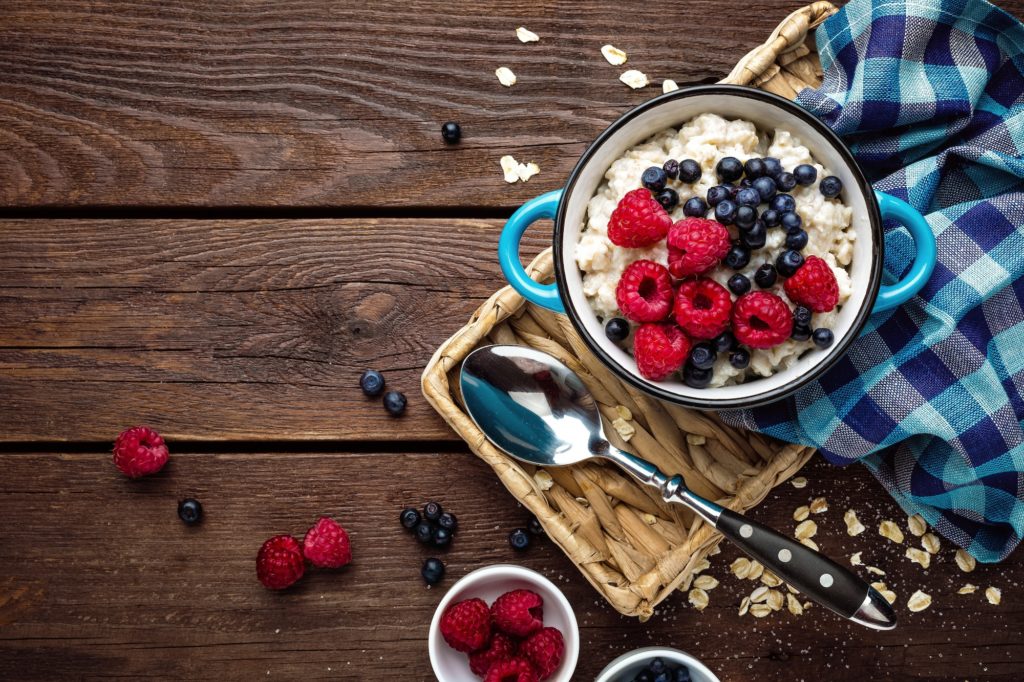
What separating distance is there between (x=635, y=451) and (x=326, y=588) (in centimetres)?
62

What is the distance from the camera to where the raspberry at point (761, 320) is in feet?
3.54

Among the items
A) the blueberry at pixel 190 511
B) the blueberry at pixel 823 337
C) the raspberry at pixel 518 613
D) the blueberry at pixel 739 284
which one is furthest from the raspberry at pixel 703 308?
the blueberry at pixel 190 511

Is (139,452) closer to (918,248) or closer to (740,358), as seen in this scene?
(740,358)

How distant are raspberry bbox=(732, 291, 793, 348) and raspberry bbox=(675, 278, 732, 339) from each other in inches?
0.8

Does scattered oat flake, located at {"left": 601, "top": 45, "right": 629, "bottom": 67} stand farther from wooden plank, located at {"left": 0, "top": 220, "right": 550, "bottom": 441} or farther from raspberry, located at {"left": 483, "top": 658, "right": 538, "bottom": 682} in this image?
raspberry, located at {"left": 483, "top": 658, "right": 538, "bottom": 682}

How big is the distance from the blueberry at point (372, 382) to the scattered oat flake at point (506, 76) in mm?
574

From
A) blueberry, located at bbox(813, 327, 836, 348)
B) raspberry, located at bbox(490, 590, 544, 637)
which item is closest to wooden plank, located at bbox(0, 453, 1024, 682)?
raspberry, located at bbox(490, 590, 544, 637)

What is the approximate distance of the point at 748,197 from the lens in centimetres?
109

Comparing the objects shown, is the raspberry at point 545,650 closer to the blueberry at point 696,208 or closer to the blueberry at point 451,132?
the blueberry at point 696,208

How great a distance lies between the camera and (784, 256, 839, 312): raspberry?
107cm

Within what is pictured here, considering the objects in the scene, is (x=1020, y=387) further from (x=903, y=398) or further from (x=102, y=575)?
(x=102, y=575)

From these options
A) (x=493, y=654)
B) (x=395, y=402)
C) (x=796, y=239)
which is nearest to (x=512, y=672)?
(x=493, y=654)

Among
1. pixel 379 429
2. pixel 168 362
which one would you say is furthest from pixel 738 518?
pixel 168 362

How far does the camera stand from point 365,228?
1.49 m
